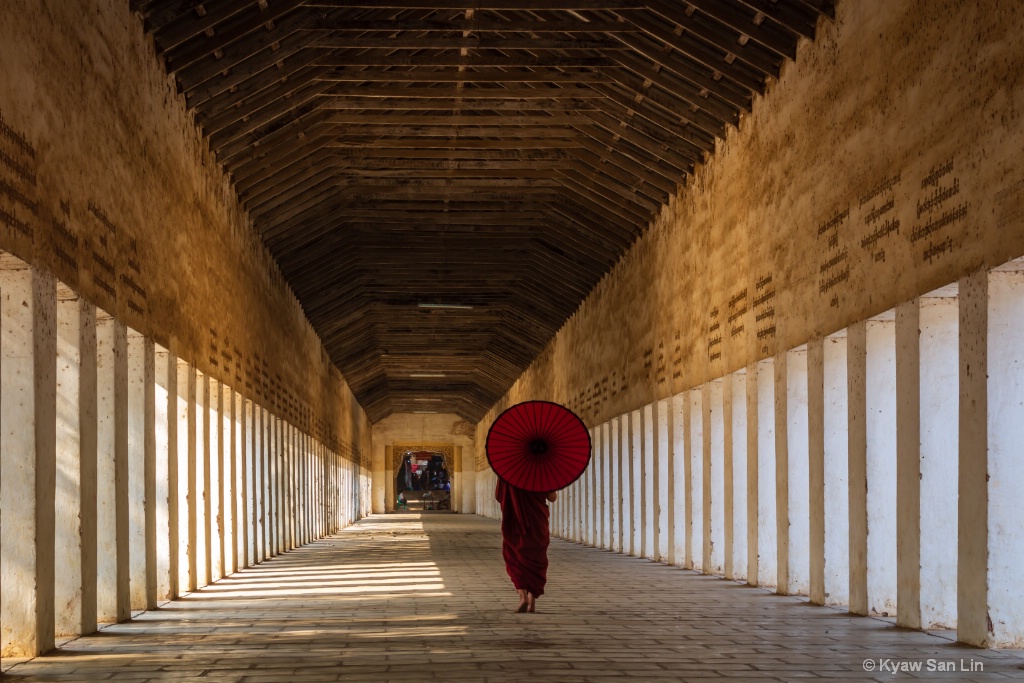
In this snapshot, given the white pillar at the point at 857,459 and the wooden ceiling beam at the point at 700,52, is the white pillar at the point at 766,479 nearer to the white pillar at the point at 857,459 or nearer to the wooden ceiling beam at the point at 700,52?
the wooden ceiling beam at the point at 700,52

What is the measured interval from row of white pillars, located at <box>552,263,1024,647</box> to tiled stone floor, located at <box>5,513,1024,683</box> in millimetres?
413

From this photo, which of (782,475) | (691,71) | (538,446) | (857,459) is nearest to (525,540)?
(538,446)

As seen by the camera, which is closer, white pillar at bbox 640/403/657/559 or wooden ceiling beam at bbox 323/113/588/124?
wooden ceiling beam at bbox 323/113/588/124

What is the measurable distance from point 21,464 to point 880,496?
6870 millimetres

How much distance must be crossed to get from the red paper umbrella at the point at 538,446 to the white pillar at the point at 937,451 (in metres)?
2.89

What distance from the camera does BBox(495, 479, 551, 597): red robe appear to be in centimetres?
1165

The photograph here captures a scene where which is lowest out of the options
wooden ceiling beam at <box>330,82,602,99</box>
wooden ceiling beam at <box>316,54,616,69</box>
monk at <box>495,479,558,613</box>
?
monk at <box>495,479,558,613</box>

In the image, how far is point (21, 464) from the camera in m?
8.73

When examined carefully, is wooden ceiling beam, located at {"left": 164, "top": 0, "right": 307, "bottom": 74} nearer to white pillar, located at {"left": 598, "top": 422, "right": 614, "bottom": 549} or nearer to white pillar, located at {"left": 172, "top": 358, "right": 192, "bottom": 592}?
white pillar, located at {"left": 172, "top": 358, "right": 192, "bottom": 592}

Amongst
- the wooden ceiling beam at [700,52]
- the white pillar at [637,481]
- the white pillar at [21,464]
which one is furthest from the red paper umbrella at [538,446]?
the white pillar at [637,481]

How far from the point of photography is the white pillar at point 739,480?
53.6 feet

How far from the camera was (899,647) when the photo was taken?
9.09m

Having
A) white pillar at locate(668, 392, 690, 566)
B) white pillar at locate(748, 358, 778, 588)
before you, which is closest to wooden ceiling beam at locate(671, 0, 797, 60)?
white pillar at locate(748, 358, 778, 588)

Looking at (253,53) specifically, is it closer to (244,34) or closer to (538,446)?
(244,34)
